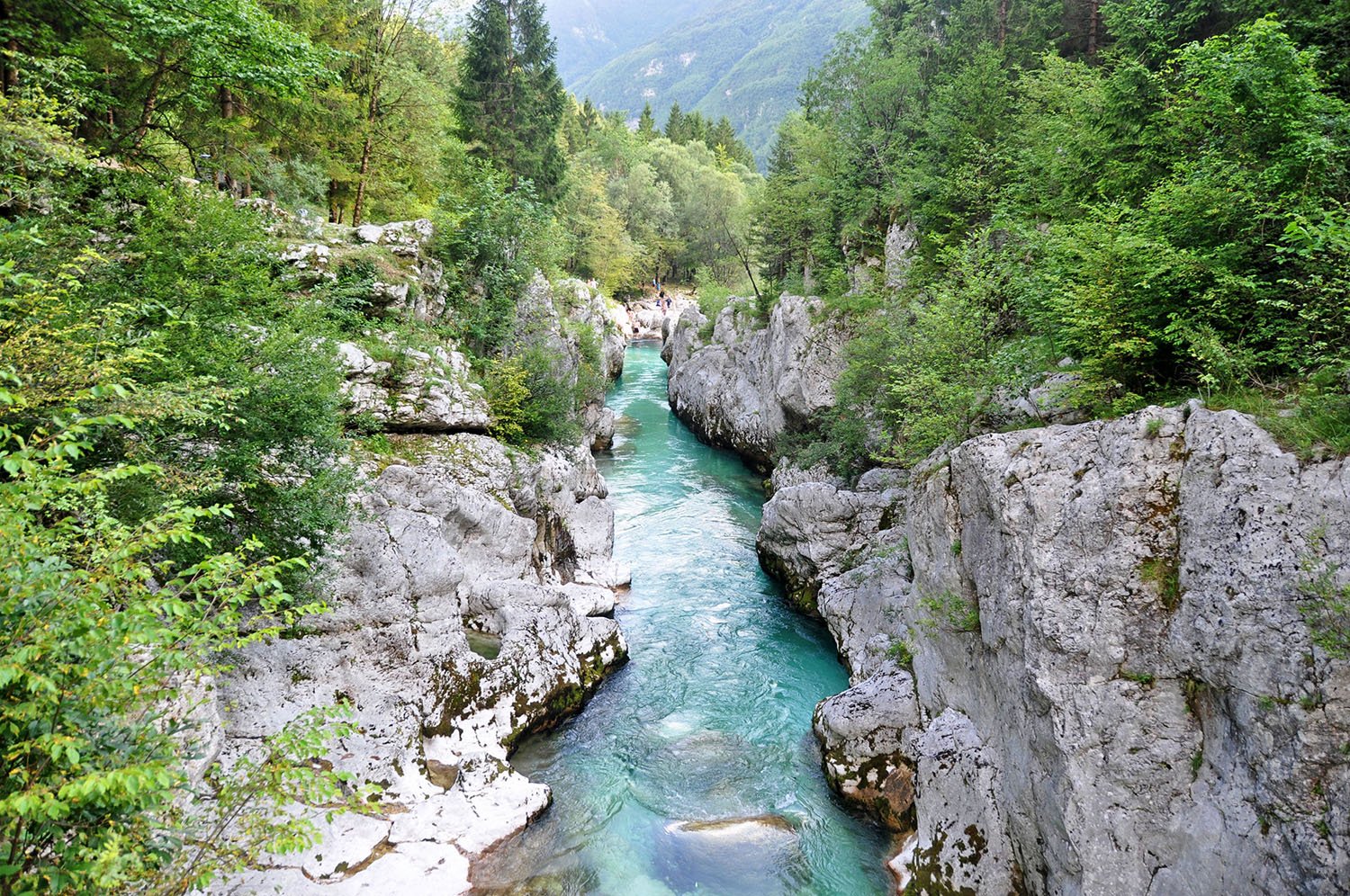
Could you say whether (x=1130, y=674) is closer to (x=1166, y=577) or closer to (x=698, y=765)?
(x=1166, y=577)

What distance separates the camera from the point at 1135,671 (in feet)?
21.0

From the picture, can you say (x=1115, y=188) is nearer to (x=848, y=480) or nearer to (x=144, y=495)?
(x=848, y=480)

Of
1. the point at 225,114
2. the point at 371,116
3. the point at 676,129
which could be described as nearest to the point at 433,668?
the point at 225,114

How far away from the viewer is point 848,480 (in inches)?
755

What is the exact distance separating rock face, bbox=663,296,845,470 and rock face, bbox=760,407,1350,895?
45.4 ft

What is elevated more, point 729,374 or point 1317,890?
point 729,374

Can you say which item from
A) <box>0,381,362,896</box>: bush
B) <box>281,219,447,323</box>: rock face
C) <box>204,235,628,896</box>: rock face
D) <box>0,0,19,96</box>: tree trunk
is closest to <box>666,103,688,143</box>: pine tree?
<box>281,219,447,323</box>: rock face

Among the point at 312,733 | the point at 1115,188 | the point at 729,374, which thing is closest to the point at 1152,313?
the point at 1115,188

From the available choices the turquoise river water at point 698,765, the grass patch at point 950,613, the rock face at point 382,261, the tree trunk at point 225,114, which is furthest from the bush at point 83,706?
the tree trunk at point 225,114

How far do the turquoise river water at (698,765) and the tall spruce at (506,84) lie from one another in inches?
854

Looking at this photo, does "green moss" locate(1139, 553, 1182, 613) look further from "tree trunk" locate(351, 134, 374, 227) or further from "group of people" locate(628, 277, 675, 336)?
"group of people" locate(628, 277, 675, 336)

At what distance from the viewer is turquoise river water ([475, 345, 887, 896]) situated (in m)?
8.84

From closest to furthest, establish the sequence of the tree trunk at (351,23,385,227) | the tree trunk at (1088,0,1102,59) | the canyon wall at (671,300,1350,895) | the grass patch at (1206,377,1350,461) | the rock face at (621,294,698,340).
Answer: the canyon wall at (671,300,1350,895) < the grass patch at (1206,377,1350,461) < the tree trunk at (1088,0,1102,59) < the tree trunk at (351,23,385,227) < the rock face at (621,294,698,340)

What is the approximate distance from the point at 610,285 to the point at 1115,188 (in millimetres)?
48808
